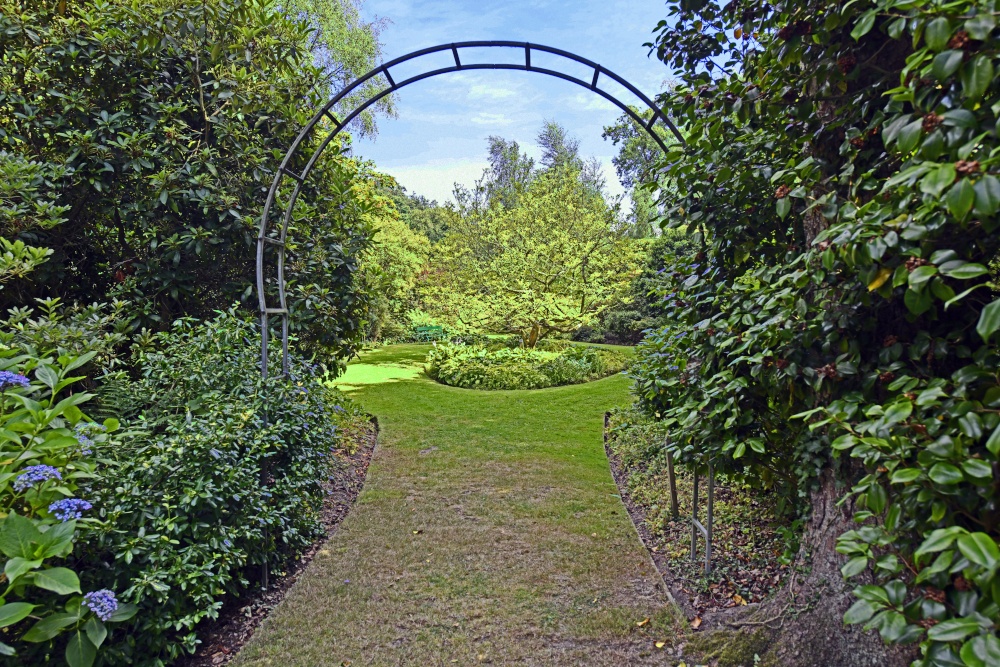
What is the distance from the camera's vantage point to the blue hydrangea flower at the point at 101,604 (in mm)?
1676

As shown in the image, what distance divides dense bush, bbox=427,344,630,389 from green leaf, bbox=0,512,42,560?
7801 millimetres

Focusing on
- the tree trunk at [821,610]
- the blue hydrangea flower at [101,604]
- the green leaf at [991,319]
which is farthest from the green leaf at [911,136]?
the blue hydrangea flower at [101,604]

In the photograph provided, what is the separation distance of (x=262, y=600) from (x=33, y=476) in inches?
66.8

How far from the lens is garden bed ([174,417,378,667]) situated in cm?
249

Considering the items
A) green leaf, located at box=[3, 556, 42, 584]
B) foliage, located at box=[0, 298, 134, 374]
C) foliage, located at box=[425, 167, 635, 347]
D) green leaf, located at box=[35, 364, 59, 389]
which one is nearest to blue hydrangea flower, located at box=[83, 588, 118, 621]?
green leaf, located at box=[3, 556, 42, 584]

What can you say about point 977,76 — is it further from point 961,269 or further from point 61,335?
point 61,335

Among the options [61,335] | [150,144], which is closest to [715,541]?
[61,335]

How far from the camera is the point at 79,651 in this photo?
1659mm

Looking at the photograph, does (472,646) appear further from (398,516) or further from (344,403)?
(344,403)

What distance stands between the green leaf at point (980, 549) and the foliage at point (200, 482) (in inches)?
91.5

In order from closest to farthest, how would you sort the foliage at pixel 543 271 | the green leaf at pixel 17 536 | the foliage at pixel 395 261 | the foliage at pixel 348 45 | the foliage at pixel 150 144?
the green leaf at pixel 17 536, the foliage at pixel 150 144, the foliage at pixel 395 261, the foliage at pixel 348 45, the foliage at pixel 543 271

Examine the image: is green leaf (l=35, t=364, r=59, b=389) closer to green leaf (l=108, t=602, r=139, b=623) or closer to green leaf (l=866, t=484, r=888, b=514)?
green leaf (l=108, t=602, r=139, b=623)

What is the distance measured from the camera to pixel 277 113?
397cm

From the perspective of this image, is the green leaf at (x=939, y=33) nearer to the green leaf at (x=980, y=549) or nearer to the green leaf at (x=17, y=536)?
the green leaf at (x=980, y=549)
